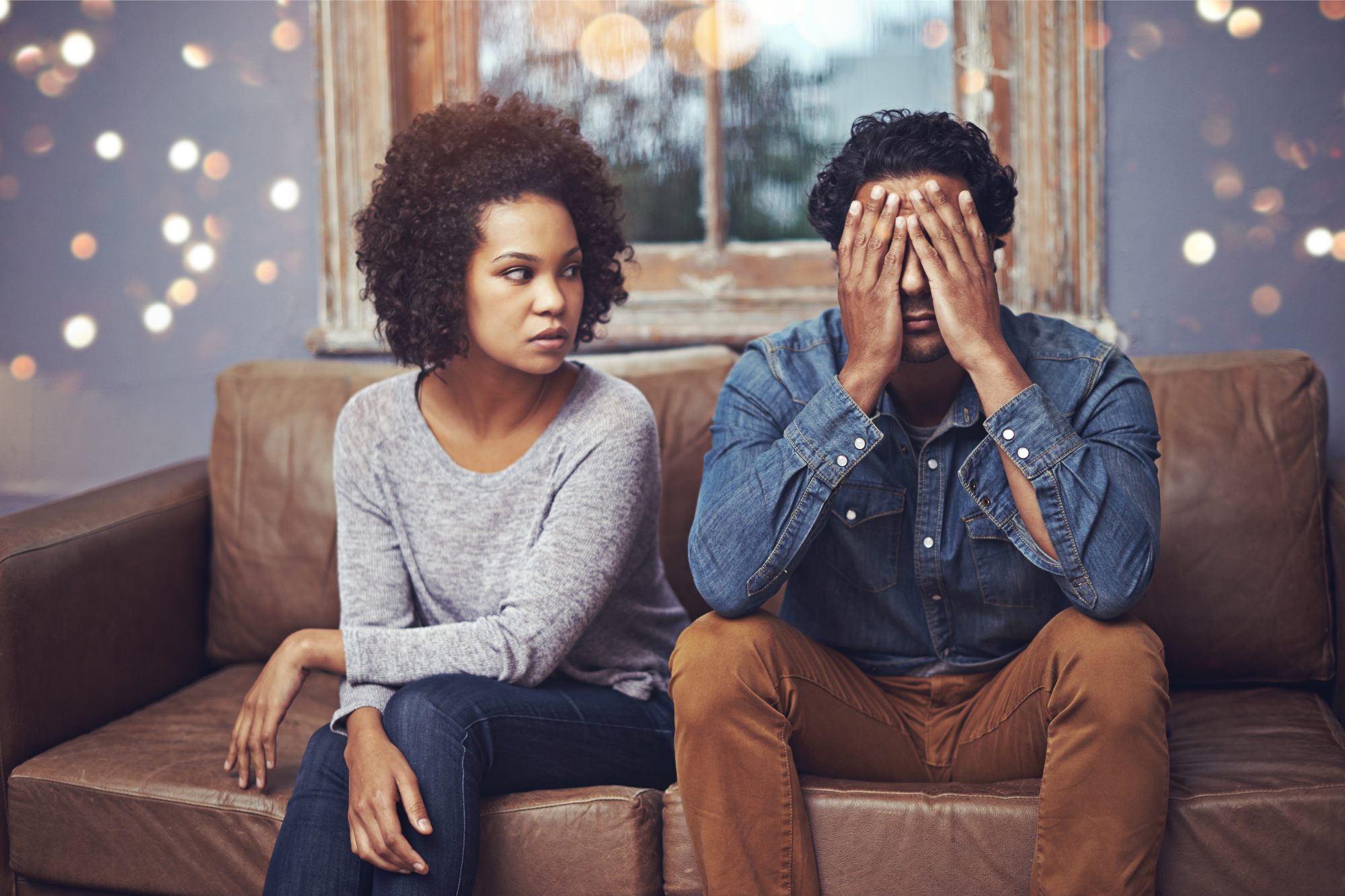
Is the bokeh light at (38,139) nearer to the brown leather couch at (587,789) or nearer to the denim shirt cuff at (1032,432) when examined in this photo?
the brown leather couch at (587,789)

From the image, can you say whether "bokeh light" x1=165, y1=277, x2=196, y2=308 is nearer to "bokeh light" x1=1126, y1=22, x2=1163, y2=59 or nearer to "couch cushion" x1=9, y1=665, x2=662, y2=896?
"couch cushion" x1=9, y1=665, x2=662, y2=896

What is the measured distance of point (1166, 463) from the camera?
1551 millimetres

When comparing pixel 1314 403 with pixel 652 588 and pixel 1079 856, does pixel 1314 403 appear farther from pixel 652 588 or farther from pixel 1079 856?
pixel 652 588

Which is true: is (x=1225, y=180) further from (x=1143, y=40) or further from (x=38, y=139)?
(x=38, y=139)

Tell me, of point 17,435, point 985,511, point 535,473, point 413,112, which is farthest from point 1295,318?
point 17,435

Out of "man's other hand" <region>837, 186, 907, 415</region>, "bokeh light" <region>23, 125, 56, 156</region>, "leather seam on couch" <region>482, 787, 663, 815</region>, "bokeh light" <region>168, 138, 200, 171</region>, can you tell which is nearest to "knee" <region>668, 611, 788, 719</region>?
"leather seam on couch" <region>482, 787, 663, 815</region>

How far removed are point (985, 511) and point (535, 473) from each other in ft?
1.93

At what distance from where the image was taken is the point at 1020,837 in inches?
42.3

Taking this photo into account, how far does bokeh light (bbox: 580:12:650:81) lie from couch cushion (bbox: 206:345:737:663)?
0.76m

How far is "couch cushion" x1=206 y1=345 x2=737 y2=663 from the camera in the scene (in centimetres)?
169

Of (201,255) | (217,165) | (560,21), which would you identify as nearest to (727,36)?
(560,21)

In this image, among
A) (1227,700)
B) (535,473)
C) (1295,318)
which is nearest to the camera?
(535,473)

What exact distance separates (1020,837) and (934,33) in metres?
1.66

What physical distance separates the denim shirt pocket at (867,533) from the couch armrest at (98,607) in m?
1.12
